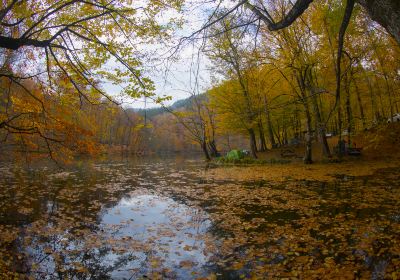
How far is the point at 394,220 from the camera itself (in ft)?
23.6

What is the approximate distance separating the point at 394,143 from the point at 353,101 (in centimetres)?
891

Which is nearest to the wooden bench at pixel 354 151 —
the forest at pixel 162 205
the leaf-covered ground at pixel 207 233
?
the forest at pixel 162 205

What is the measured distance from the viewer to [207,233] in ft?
23.3

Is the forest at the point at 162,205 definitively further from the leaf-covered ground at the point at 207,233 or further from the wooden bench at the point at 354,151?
the wooden bench at the point at 354,151

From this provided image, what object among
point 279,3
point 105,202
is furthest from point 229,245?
point 279,3

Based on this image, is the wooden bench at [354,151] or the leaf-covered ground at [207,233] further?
the wooden bench at [354,151]

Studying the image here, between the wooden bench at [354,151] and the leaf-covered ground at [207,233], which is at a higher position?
the wooden bench at [354,151]

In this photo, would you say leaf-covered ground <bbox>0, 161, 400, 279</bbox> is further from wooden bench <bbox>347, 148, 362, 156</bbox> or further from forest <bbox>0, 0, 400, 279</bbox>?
wooden bench <bbox>347, 148, 362, 156</bbox>

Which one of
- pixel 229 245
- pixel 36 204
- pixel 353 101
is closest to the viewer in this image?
pixel 229 245

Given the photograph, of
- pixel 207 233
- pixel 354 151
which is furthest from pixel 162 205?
pixel 354 151

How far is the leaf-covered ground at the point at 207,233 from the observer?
5.02 metres

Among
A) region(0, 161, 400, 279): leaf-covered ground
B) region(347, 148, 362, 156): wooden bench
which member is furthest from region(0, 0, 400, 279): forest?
region(347, 148, 362, 156): wooden bench

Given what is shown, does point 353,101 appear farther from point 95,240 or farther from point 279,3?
point 95,240

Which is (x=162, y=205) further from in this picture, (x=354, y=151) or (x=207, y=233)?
(x=354, y=151)
